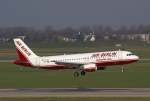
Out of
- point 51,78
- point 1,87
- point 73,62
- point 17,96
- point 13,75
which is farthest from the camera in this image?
point 13,75

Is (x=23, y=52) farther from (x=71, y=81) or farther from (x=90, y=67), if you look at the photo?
(x=90, y=67)

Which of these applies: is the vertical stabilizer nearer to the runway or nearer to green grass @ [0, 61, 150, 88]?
green grass @ [0, 61, 150, 88]

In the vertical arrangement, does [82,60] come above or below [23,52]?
below

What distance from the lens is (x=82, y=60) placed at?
7662 cm

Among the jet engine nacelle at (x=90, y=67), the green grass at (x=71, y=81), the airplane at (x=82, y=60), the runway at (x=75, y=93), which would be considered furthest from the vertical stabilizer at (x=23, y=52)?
the runway at (x=75, y=93)

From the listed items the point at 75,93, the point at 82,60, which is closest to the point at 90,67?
the point at 82,60

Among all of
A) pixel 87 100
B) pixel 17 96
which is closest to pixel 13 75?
pixel 17 96

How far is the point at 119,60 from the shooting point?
75.9 meters

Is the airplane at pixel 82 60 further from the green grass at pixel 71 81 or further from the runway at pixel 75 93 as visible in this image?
the runway at pixel 75 93

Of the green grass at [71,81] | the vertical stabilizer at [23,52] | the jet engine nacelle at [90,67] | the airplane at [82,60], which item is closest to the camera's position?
the green grass at [71,81]

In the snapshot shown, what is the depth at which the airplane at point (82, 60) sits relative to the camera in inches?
2953

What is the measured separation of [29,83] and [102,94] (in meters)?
21.1

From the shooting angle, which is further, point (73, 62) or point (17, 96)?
point (73, 62)

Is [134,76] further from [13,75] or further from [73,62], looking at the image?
[13,75]
